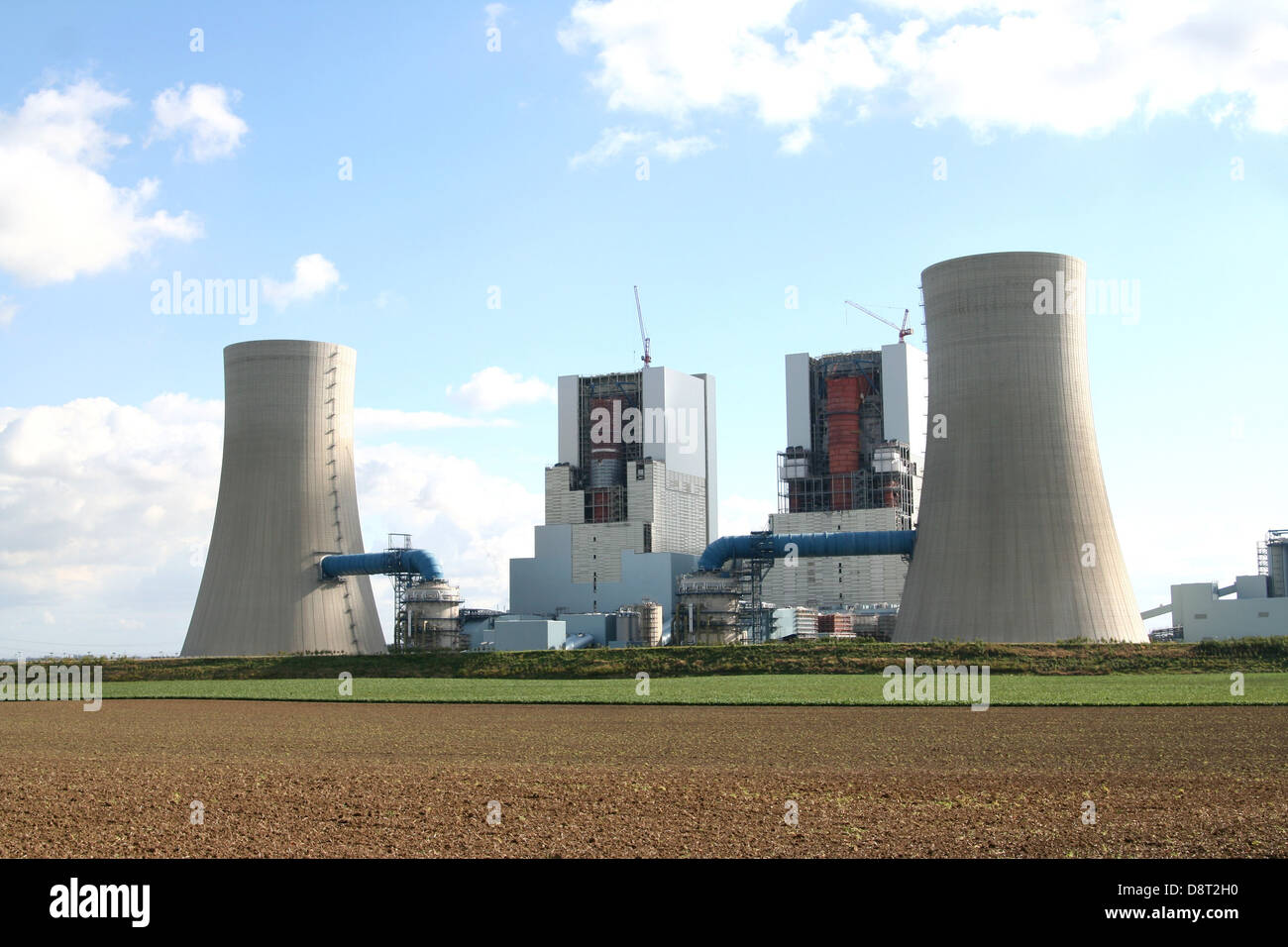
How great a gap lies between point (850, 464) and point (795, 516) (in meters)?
4.49

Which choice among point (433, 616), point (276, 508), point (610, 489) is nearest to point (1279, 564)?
point (610, 489)

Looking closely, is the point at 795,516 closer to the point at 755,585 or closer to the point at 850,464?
the point at 850,464

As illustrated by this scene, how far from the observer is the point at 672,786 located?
50.5ft

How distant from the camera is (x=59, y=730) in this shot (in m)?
26.4

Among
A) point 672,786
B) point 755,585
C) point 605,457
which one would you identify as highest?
point 605,457

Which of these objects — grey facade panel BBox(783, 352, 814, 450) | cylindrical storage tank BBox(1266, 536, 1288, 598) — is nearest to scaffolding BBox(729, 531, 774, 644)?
grey facade panel BBox(783, 352, 814, 450)

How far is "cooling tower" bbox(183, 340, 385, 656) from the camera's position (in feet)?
177

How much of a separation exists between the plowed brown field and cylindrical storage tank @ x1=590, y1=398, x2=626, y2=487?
50.8m

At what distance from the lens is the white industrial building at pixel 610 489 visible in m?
74.8

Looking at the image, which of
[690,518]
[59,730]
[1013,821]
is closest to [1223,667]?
[1013,821]

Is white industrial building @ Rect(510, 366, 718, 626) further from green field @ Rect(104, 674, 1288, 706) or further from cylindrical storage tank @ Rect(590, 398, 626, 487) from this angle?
green field @ Rect(104, 674, 1288, 706)
